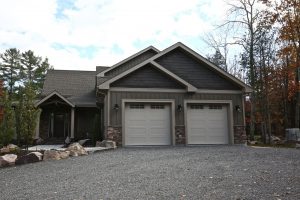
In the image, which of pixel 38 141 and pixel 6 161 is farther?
pixel 38 141

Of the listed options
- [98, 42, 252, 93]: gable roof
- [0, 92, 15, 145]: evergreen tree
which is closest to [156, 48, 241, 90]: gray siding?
[98, 42, 252, 93]: gable roof

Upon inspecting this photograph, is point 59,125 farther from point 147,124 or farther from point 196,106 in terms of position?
point 196,106

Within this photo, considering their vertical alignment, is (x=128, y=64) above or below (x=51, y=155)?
above

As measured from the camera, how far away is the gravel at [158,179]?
207 inches

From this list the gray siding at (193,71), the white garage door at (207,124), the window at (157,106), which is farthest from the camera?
the gray siding at (193,71)

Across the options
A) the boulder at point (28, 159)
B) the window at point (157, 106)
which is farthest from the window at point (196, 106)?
the boulder at point (28, 159)

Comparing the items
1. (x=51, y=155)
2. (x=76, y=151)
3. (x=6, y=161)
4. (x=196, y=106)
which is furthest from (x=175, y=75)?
(x=6, y=161)

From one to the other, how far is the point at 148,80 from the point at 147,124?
2140 millimetres

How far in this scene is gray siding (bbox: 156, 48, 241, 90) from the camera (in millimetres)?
15647

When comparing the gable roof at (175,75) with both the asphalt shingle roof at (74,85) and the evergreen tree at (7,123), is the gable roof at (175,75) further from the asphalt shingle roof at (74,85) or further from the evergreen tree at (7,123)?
the asphalt shingle roof at (74,85)

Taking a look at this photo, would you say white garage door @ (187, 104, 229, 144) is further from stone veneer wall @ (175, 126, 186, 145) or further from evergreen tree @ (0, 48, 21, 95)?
evergreen tree @ (0, 48, 21, 95)

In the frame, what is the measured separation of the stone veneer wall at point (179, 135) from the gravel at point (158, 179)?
5.24 meters

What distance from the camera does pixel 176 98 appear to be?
14.9 m

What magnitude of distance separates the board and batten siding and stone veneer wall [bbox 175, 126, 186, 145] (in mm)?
220
